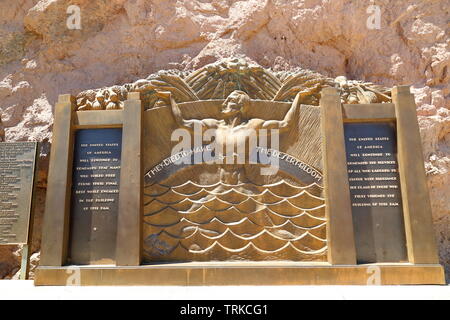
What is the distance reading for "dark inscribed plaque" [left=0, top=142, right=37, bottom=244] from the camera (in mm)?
6113

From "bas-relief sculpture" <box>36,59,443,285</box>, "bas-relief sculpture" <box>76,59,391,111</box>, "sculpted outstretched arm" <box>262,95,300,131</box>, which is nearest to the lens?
"bas-relief sculpture" <box>36,59,443,285</box>

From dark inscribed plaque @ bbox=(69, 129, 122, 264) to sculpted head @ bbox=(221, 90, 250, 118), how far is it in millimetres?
1752

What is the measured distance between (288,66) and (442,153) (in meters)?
3.31

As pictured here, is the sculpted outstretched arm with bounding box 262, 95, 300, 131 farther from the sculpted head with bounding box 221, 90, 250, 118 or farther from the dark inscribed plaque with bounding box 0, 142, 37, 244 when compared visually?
the dark inscribed plaque with bounding box 0, 142, 37, 244

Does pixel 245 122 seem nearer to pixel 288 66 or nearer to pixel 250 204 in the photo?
pixel 250 204

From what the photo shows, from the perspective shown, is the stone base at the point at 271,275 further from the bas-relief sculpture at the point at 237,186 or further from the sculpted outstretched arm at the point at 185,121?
the sculpted outstretched arm at the point at 185,121

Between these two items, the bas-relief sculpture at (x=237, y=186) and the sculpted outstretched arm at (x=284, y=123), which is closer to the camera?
the bas-relief sculpture at (x=237, y=186)

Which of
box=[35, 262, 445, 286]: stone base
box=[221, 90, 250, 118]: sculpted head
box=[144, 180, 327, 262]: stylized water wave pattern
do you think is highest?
box=[221, 90, 250, 118]: sculpted head

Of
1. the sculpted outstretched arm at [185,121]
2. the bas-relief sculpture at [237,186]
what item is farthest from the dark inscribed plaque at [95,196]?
the sculpted outstretched arm at [185,121]

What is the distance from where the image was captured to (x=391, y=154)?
5695 millimetres

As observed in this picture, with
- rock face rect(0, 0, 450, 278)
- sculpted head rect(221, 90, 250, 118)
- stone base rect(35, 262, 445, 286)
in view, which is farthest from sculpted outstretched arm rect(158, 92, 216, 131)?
stone base rect(35, 262, 445, 286)

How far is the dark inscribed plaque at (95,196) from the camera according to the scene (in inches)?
214

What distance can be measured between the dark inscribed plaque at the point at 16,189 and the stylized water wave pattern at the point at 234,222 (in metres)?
2.24

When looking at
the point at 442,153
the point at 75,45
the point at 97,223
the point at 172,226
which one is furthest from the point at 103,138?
the point at 442,153
